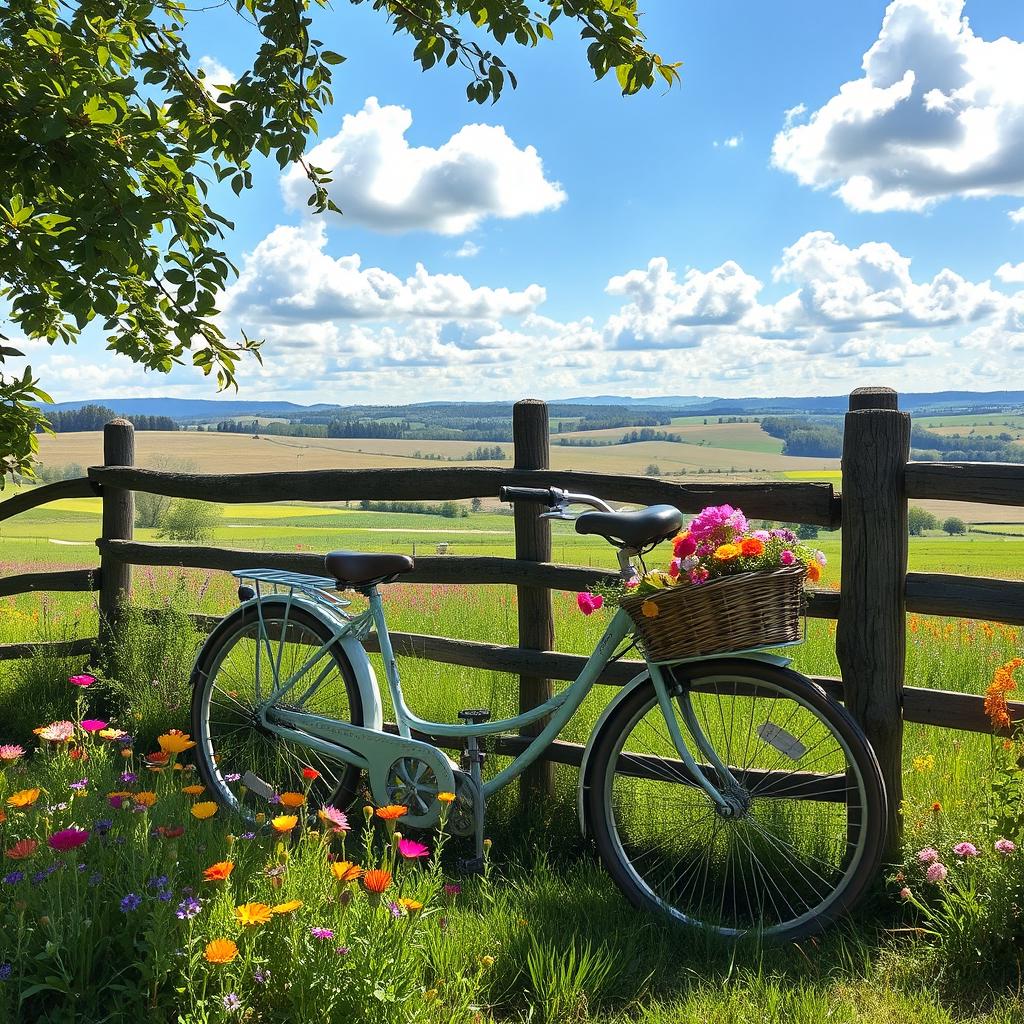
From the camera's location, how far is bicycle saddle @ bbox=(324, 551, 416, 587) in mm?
3658

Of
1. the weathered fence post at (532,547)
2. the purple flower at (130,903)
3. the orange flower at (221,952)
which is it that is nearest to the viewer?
the orange flower at (221,952)

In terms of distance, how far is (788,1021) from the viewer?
255cm

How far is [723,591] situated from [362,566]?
4.65 feet

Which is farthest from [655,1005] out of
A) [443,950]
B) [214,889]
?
[214,889]

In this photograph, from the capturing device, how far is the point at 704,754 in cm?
313

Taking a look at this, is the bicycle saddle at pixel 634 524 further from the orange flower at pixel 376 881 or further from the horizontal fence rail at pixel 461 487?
the orange flower at pixel 376 881

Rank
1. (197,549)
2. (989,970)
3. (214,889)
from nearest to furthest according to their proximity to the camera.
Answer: (214,889) < (989,970) < (197,549)

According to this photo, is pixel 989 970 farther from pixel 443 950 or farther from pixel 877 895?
pixel 443 950

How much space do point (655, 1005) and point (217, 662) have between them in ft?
8.32

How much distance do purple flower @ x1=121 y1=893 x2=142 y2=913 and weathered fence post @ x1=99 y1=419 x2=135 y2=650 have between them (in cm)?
387

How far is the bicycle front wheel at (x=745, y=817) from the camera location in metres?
3.08

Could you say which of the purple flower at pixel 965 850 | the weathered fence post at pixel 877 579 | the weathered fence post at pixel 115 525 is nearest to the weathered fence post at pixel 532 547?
the weathered fence post at pixel 877 579

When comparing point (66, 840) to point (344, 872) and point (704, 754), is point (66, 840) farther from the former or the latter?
point (704, 754)

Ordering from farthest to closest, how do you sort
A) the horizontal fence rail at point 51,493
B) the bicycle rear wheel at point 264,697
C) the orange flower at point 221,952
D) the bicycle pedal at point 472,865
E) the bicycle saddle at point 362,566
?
1. the horizontal fence rail at point 51,493
2. the bicycle rear wheel at point 264,697
3. the bicycle saddle at point 362,566
4. the bicycle pedal at point 472,865
5. the orange flower at point 221,952
